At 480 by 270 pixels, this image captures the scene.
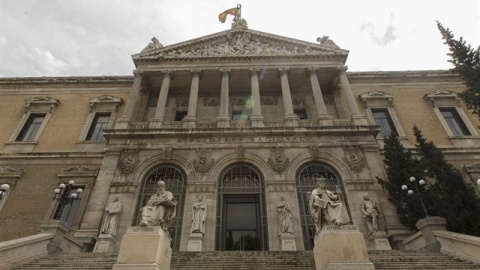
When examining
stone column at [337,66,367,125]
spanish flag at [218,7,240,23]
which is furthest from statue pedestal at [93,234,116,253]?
spanish flag at [218,7,240,23]

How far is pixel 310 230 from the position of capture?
13.7 metres

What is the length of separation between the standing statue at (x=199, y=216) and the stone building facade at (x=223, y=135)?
1.12 ft

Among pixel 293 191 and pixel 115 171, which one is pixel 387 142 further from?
pixel 115 171

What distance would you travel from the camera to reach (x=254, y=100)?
18.3 metres

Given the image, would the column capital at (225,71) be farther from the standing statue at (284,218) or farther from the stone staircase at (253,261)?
the stone staircase at (253,261)

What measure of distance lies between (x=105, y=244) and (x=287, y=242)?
24.4 feet

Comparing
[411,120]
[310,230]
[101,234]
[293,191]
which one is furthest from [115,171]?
[411,120]

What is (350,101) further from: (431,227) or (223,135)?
(431,227)

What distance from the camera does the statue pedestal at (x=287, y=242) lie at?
41.1ft

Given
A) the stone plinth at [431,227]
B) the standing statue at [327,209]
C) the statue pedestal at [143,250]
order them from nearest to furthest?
the statue pedestal at [143,250]
the standing statue at [327,209]
the stone plinth at [431,227]

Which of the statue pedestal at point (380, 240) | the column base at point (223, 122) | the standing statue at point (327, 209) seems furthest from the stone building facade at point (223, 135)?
the standing statue at point (327, 209)

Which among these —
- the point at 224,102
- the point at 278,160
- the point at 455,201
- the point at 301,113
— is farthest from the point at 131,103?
the point at 455,201

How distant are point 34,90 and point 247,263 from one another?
68.2 ft

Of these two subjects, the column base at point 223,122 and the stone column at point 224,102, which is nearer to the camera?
the column base at point 223,122
